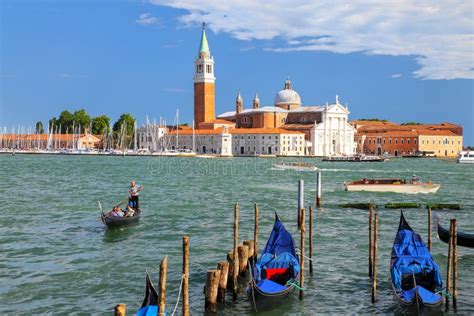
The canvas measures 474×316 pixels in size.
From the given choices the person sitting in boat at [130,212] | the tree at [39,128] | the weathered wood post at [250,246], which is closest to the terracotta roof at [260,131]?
the tree at [39,128]

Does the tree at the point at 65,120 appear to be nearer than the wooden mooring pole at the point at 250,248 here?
No

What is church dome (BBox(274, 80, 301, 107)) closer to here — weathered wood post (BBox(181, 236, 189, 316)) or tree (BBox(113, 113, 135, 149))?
tree (BBox(113, 113, 135, 149))

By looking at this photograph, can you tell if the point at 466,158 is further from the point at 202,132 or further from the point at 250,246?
the point at 250,246

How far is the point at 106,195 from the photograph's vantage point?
21.0m

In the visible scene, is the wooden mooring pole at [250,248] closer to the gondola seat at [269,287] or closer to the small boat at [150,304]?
the gondola seat at [269,287]

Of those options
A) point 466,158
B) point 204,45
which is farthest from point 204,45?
point 466,158

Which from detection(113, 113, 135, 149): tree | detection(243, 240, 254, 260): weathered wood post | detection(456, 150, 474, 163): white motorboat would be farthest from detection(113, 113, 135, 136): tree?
detection(243, 240, 254, 260): weathered wood post

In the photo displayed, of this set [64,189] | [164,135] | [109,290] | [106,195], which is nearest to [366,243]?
[109,290]

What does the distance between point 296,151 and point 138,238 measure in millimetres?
59297

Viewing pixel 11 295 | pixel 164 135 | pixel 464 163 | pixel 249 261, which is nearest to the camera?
pixel 11 295

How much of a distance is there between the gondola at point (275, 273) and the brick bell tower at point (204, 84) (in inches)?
2710

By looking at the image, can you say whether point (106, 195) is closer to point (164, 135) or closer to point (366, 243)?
point (366, 243)

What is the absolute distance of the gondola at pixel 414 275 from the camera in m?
7.14

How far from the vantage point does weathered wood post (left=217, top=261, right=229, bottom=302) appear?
7.32 m
